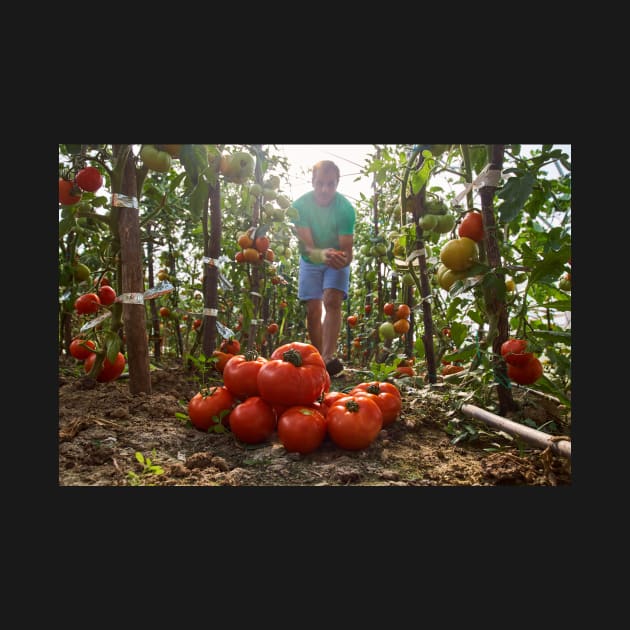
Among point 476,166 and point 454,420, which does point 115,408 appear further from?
point 476,166

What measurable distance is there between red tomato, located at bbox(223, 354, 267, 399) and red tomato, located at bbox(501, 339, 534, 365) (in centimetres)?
68

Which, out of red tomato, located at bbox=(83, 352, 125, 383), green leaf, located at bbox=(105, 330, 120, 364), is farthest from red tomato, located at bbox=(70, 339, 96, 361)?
green leaf, located at bbox=(105, 330, 120, 364)

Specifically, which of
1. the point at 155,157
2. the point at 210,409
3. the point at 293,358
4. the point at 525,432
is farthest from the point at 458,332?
the point at 155,157

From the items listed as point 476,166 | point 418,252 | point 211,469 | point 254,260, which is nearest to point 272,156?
point 254,260

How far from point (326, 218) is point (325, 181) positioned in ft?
0.72

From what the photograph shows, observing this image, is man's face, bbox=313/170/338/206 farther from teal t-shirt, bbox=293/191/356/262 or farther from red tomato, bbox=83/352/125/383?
red tomato, bbox=83/352/125/383

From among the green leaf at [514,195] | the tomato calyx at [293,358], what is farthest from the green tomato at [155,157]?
the green leaf at [514,195]

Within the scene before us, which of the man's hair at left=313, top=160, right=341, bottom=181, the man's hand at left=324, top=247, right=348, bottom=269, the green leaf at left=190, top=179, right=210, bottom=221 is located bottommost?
the man's hand at left=324, top=247, right=348, bottom=269

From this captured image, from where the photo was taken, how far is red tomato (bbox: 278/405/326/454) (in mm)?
1114

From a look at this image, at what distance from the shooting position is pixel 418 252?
1.95m

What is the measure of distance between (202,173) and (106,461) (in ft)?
2.80

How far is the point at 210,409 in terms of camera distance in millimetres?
1292

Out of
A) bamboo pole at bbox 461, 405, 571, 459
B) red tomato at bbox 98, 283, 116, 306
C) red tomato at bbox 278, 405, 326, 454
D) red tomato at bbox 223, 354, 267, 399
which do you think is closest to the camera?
bamboo pole at bbox 461, 405, 571, 459

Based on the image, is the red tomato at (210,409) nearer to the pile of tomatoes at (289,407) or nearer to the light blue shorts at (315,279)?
the pile of tomatoes at (289,407)
